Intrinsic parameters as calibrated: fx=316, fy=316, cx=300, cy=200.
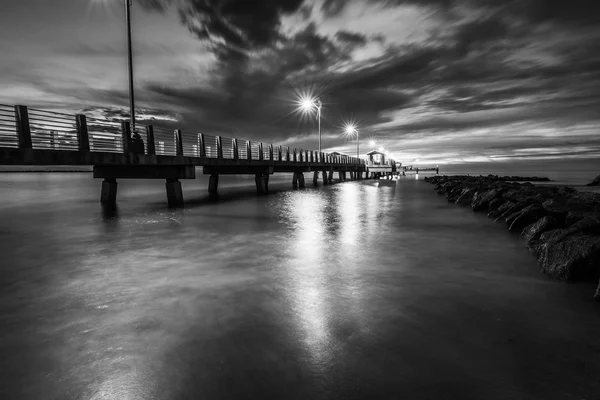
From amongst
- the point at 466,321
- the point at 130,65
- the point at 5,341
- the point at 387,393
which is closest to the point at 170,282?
the point at 5,341

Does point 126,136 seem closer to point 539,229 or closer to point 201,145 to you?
point 201,145

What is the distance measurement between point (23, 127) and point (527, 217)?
50.7 ft

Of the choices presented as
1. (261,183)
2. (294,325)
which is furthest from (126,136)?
(261,183)

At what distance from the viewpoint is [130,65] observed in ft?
46.4

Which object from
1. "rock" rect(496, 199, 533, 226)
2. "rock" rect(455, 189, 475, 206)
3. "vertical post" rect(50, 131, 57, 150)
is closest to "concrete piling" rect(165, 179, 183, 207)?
"vertical post" rect(50, 131, 57, 150)

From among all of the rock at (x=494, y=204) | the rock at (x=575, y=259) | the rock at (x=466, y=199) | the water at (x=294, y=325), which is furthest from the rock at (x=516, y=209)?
the rock at (x=466, y=199)

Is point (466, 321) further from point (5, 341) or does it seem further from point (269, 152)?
point (269, 152)

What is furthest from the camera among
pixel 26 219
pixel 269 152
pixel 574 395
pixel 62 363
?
pixel 269 152

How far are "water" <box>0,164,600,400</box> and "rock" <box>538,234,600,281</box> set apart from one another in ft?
0.87

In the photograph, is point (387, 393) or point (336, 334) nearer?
point (387, 393)

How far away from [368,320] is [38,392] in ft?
11.2

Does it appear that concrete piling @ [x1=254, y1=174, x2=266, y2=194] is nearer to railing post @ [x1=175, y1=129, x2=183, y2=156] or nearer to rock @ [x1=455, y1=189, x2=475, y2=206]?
railing post @ [x1=175, y1=129, x2=183, y2=156]

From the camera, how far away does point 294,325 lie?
155 inches

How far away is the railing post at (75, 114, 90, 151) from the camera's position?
11.1 metres
